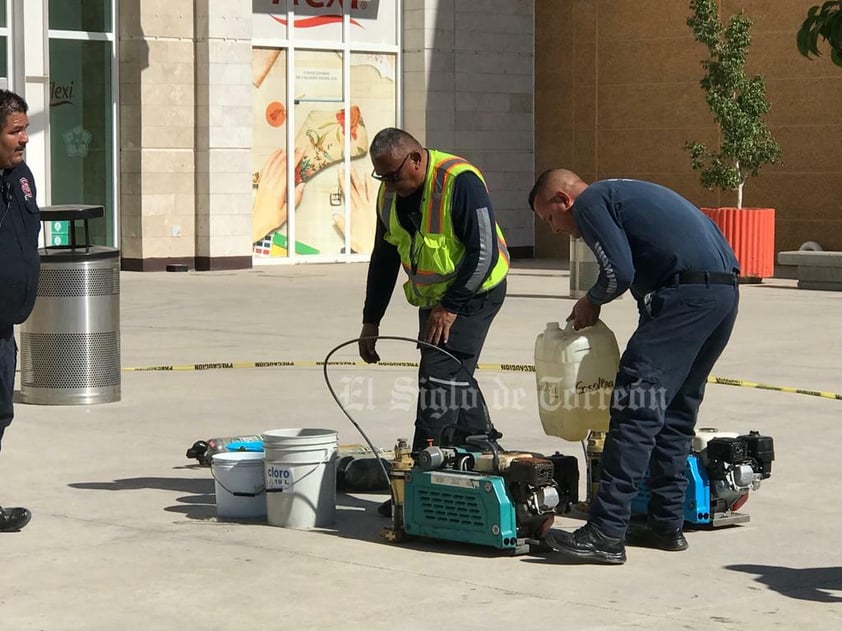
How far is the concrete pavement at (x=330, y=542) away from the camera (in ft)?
19.6

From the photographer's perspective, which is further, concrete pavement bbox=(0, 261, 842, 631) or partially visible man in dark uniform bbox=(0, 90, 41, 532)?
partially visible man in dark uniform bbox=(0, 90, 41, 532)

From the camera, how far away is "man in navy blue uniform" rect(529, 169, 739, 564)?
6824 millimetres

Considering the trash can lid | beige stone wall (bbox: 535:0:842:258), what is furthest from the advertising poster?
the trash can lid

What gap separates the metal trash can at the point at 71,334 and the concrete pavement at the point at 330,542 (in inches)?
7.9

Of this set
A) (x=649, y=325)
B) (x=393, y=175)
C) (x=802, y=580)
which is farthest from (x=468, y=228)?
(x=802, y=580)

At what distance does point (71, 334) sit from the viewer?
37.8 feet

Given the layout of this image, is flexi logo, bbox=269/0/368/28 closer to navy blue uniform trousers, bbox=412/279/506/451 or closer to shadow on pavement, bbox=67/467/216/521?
shadow on pavement, bbox=67/467/216/521

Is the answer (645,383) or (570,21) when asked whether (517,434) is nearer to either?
(645,383)

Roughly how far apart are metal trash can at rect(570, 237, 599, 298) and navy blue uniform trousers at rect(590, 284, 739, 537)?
13.4 metres

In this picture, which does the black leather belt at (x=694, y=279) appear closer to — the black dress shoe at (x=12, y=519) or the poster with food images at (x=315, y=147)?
the black dress shoe at (x=12, y=519)

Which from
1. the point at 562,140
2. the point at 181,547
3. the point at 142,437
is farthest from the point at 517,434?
the point at 562,140

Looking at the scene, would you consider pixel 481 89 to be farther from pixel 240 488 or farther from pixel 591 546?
pixel 591 546

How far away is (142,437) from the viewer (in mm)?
10109

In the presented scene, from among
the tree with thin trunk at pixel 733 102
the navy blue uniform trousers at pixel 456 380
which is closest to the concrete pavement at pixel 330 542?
the navy blue uniform trousers at pixel 456 380
